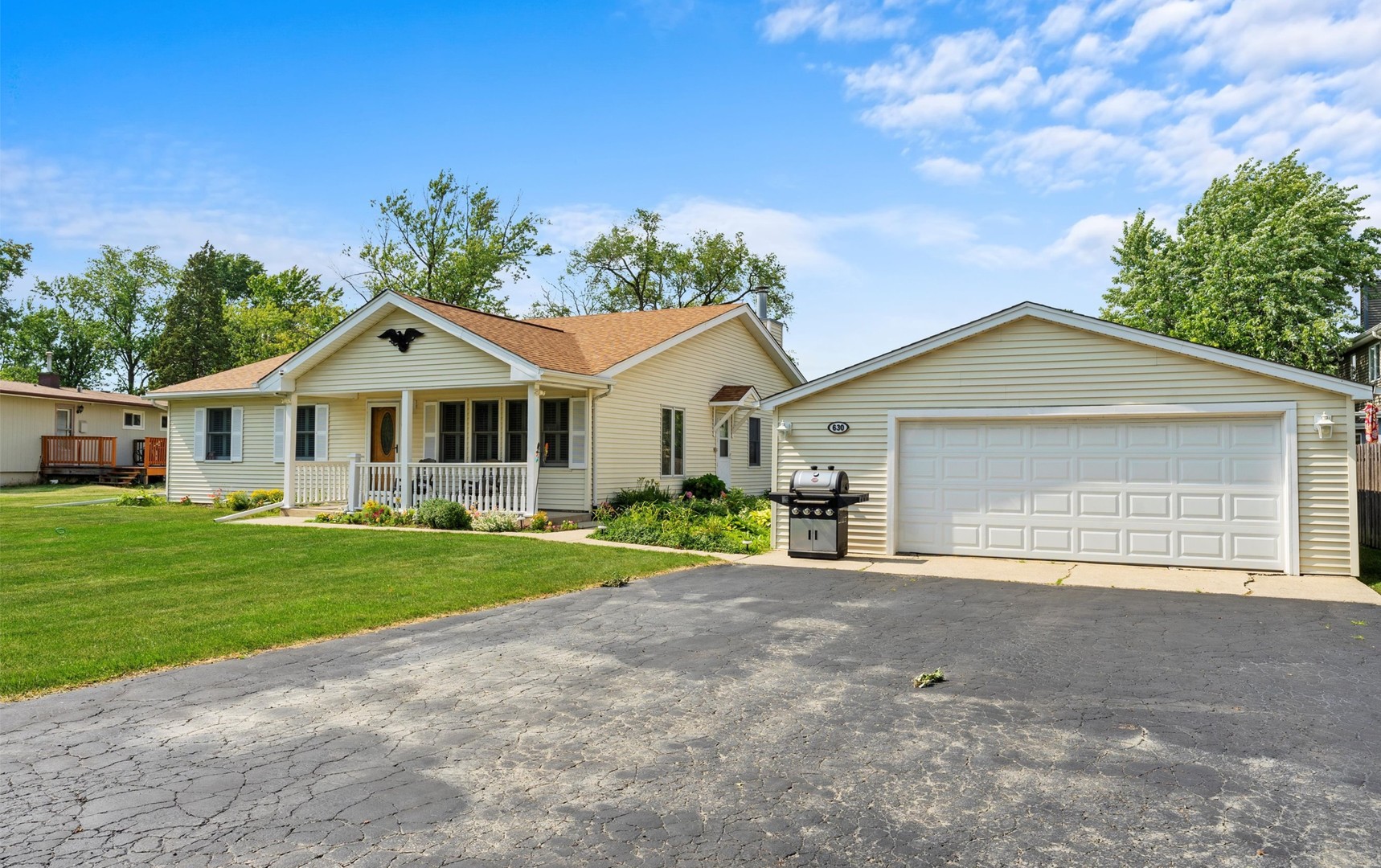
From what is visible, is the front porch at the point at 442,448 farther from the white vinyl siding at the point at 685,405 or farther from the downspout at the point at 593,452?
the white vinyl siding at the point at 685,405

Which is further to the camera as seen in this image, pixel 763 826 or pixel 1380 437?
pixel 1380 437

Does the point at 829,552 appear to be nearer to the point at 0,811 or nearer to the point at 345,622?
the point at 345,622

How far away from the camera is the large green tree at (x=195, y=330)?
4741 cm

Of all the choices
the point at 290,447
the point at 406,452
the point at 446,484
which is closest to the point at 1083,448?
the point at 446,484

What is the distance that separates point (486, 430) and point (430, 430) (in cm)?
151

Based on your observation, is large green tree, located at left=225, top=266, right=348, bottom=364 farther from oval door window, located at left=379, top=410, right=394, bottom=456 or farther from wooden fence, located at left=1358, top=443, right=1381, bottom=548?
wooden fence, located at left=1358, top=443, right=1381, bottom=548

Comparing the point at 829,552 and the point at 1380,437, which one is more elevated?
the point at 1380,437

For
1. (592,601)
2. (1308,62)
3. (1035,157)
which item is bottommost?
(592,601)

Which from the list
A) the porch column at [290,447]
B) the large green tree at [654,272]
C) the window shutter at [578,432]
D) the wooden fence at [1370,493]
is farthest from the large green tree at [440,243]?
the wooden fence at [1370,493]

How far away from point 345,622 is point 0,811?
13.0 feet

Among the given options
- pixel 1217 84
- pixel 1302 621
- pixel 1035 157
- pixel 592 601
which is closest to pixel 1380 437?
pixel 1217 84

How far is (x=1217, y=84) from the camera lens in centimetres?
1492

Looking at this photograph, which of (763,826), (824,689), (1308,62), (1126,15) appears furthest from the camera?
(1308,62)

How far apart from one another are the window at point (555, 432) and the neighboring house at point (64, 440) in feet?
63.3
